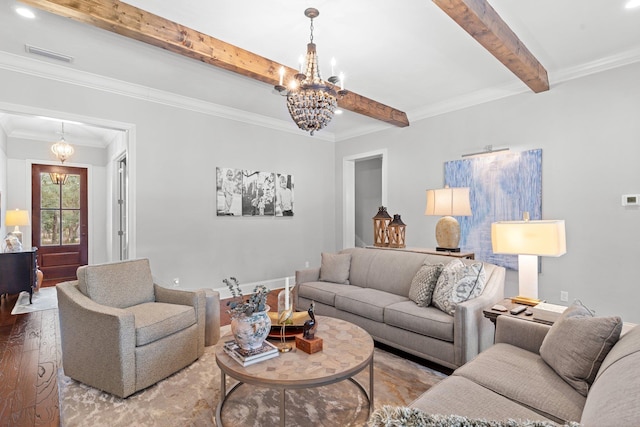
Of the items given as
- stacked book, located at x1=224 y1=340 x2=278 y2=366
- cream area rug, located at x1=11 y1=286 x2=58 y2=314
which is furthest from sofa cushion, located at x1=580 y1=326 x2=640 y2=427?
cream area rug, located at x1=11 y1=286 x2=58 y2=314

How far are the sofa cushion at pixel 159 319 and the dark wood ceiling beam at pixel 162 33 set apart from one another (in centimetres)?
217

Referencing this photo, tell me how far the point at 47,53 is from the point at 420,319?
424 centimetres

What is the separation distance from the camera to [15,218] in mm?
4836

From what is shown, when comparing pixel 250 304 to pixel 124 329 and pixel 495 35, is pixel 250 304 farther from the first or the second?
pixel 495 35

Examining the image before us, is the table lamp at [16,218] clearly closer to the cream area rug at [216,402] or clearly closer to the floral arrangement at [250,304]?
the cream area rug at [216,402]

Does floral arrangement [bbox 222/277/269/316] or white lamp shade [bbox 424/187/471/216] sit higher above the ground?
white lamp shade [bbox 424/187/471/216]

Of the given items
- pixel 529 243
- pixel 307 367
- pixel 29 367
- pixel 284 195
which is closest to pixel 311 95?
pixel 307 367

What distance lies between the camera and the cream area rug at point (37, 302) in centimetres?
412

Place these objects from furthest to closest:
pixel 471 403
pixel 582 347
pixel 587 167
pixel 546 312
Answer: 1. pixel 587 167
2. pixel 546 312
3. pixel 582 347
4. pixel 471 403

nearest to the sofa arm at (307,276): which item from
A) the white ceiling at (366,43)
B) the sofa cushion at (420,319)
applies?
the sofa cushion at (420,319)

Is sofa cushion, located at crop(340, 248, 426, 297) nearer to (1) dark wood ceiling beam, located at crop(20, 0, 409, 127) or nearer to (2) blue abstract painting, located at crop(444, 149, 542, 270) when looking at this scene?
(2) blue abstract painting, located at crop(444, 149, 542, 270)

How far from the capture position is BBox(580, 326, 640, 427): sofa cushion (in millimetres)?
766

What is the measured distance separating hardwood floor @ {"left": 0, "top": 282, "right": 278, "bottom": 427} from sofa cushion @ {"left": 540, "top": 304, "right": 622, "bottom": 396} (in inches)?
110

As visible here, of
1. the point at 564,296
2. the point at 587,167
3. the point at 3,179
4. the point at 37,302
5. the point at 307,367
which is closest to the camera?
the point at 307,367
